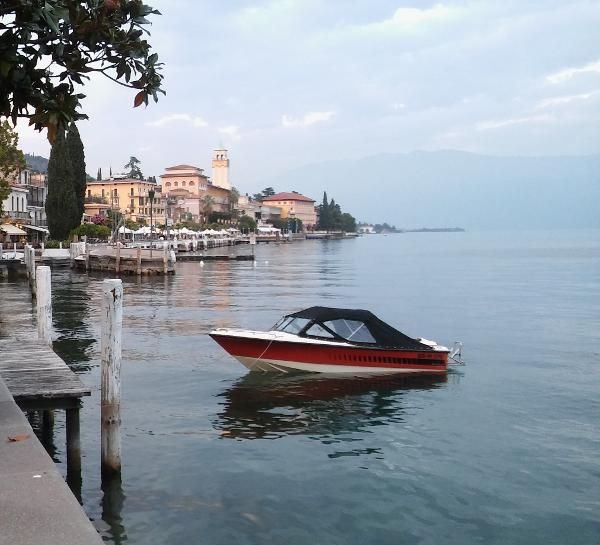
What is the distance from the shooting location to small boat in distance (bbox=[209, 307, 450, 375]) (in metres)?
19.7

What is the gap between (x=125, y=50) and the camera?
266 inches

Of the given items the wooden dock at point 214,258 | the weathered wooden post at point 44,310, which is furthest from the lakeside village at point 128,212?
the weathered wooden post at point 44,310

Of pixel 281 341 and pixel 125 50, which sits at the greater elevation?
pixel 125 50

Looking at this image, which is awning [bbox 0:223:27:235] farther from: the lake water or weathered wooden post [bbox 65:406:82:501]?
weathered wooden post [bbox 65:406:82:501]

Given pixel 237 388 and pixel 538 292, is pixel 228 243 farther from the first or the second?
pixel 237 388

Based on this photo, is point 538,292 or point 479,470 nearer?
point 479,470

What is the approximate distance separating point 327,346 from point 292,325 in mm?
1237

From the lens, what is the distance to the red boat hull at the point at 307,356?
19.6 m

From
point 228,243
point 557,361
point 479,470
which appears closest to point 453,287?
point 557,361

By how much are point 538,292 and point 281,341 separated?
114 ft

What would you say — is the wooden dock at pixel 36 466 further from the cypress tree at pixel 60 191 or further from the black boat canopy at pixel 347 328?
the cypress tree at pixel 60 191

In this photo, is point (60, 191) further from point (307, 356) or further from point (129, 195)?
point (129, 195)

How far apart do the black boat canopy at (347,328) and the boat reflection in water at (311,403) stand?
40.1 inches

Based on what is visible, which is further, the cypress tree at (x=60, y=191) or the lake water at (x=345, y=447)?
the cypress tree at (x=60, y=191)
